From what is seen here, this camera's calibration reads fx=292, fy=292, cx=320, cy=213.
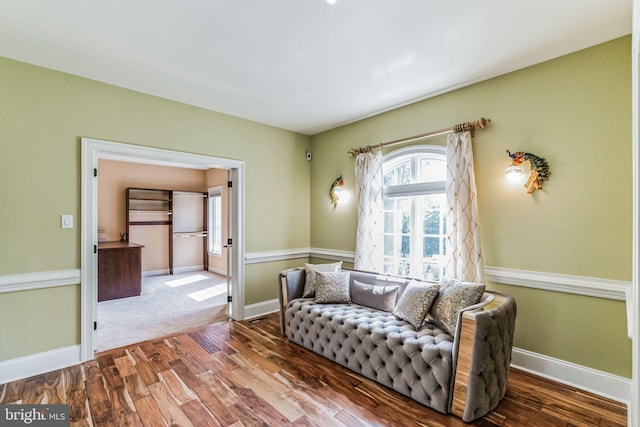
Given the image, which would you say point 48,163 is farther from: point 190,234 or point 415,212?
point 190,234

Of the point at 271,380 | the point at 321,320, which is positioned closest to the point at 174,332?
the point at 271,380

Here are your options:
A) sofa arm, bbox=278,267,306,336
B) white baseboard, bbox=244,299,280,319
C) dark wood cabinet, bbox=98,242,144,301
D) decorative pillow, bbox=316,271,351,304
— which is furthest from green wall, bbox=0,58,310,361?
dark wood cabinet, bbox=98,242,144,301

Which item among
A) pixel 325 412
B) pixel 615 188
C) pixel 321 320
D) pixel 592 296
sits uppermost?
pixel 615 188

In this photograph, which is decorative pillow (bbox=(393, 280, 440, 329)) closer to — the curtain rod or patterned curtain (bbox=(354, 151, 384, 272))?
patterned curtain (bbox=(354, 151, 384, 272))

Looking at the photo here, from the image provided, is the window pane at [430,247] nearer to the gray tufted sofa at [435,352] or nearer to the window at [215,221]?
the gray tufted sofa at [435,352]

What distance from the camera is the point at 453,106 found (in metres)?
3.18

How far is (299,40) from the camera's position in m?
2.31

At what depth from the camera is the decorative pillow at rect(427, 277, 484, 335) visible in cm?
240

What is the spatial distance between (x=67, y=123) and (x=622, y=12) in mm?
4626

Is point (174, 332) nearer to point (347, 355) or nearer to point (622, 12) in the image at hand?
point (347, 355)

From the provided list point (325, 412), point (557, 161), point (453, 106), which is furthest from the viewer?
point (453, 106)

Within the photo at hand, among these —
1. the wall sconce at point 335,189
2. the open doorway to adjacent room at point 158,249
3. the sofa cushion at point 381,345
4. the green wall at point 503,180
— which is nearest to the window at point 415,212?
the green wall at point 503,180

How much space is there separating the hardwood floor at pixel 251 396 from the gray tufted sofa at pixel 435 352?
113mm

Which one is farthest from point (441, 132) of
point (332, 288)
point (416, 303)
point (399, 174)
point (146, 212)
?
point (146, 212)
